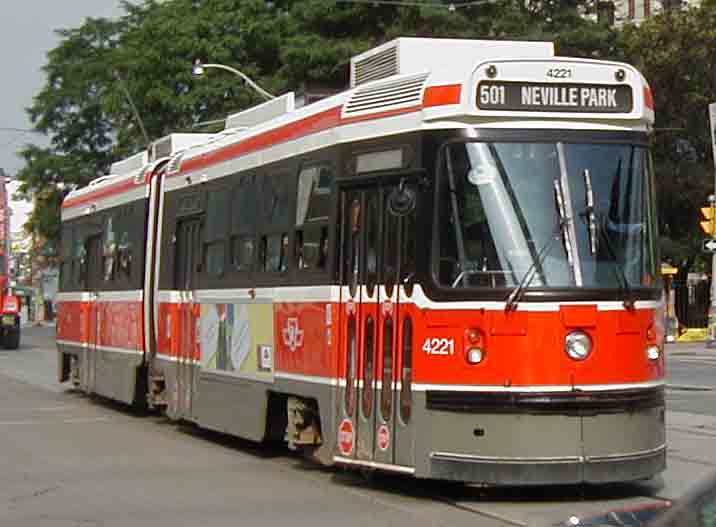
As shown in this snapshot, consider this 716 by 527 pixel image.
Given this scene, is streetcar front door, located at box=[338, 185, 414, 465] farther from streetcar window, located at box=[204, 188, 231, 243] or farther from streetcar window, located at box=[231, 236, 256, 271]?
streetcar window, located at box=[204, 188, 231, 243]

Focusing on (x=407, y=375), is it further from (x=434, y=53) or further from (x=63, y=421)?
(x=63, y=421)

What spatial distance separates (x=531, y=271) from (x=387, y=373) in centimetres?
147

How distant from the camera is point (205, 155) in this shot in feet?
54.2

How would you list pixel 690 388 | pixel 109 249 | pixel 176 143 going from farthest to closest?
pixel 690 388 → pixel 109 249 → pixel 176 143


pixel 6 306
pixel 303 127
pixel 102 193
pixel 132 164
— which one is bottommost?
pixel 6 306

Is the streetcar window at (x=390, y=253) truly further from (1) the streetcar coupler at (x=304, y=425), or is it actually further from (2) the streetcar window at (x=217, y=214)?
(2) the streetcar window at (x=217, y=214)

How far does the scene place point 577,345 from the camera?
10.7 meters

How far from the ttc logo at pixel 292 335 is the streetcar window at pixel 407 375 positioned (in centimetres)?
194

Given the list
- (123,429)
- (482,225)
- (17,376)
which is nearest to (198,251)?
(123,429)

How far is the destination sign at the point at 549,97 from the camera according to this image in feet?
36.0

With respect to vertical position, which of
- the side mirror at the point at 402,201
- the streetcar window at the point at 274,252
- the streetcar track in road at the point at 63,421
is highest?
the side mirror at the point at 402,201

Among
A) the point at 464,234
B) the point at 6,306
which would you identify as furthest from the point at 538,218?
the point at 6,306

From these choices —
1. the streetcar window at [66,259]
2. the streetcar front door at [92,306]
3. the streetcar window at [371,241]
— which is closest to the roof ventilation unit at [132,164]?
the streetcar front door at [92,306]

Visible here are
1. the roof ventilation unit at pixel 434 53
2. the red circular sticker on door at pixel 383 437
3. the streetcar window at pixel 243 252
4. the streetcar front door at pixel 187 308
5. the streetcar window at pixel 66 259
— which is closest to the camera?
the red circular sticker on door at pixel 383 437
